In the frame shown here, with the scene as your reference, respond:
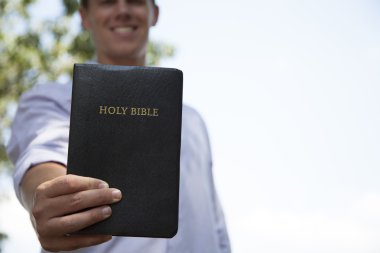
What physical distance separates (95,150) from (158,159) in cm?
16

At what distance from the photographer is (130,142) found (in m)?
1.39

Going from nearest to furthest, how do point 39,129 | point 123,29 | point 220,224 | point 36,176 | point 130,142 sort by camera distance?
point 130,142, point 36,176, point 39,129, point 123,29, point 220,224

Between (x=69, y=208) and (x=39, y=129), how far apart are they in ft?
2.38

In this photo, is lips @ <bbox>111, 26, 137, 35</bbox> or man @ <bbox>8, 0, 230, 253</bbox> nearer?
man @ <bbox>8, 0, 230, 253</bbox>

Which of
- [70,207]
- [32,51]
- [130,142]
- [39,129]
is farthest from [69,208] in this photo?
[32,51]

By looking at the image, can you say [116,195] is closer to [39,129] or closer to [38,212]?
[38,212]

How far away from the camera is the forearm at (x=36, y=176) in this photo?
161 centimetres

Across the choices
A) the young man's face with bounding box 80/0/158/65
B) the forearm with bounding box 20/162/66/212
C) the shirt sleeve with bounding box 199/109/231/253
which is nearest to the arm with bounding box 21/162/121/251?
the forearm with bounding box 20/162/66/212

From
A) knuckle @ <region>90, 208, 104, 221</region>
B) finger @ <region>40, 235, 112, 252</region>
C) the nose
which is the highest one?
the nose

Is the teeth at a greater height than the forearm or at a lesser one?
greater

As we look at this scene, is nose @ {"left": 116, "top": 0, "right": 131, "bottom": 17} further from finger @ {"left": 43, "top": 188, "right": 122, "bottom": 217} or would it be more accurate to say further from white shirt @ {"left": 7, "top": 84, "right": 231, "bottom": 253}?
finger @ {"left": 43, "top": 188, "right": 122, "bottom": 217}

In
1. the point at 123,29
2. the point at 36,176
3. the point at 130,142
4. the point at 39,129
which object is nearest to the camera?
the point at 130,142

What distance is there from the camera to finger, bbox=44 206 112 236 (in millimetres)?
1274

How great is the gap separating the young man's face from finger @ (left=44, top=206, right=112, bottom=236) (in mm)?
1100
